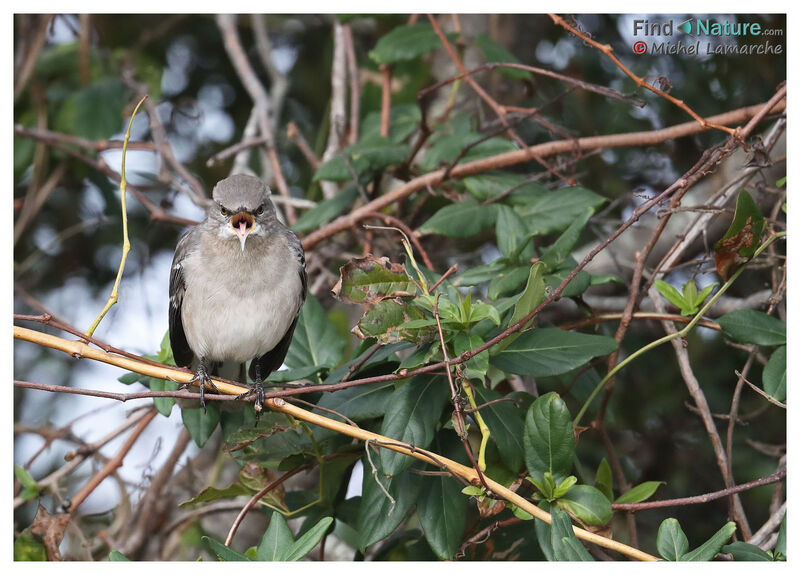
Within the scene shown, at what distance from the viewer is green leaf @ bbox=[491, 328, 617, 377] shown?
2.31 m

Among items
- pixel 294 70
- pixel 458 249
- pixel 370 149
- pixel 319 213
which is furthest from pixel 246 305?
pixel 294 70

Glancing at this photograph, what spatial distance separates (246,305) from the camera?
3012mm

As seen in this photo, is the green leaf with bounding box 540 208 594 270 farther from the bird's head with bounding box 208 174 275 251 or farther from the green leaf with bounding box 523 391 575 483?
the bird's head with bounding box 208 174 275 251

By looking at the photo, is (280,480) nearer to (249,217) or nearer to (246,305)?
(246,305)

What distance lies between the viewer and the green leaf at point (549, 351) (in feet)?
7.57

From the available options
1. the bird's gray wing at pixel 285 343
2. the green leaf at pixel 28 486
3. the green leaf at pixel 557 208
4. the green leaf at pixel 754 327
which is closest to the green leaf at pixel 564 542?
the green leaf at pixel 754 327

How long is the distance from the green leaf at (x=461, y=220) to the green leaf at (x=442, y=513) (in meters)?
1.10

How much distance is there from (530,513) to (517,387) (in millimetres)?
811

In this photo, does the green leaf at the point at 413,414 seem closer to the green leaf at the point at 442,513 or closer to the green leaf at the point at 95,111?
the green leaf at the point at 442,513

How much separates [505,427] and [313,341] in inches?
36.0

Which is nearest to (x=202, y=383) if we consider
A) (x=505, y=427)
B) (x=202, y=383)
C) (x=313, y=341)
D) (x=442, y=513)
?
(x=202, y=383)

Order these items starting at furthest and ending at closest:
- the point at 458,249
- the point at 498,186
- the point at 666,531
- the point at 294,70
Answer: the point at 294,70 < the point at 458,249 < the point at 498,186 < the point at 666,531

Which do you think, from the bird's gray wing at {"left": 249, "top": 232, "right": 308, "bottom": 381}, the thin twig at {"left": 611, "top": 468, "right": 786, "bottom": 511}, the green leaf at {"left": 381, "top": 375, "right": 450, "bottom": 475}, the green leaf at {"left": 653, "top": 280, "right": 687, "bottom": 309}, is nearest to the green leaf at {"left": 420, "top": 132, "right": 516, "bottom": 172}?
the bird's gray wing at {"left": 249, "top": 232, "right": 308, "bottom": 381}

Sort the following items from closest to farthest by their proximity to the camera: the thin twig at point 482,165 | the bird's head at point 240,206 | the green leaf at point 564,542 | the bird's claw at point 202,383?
the green leaf at point 564,542
the bird's claw at point 202,383
the bird's head at point 240,206
the thin twig at point 482,165
